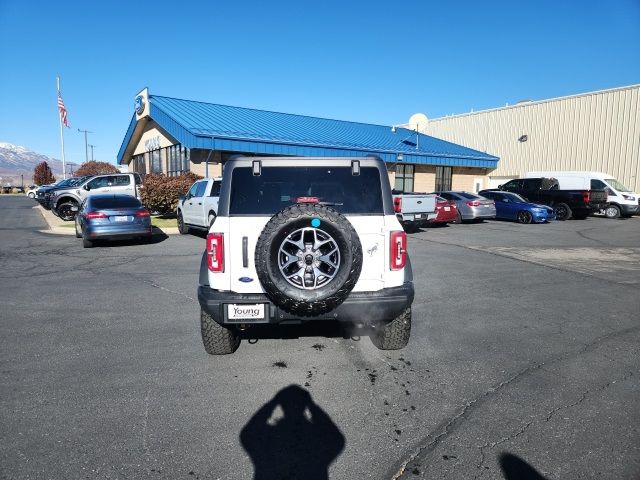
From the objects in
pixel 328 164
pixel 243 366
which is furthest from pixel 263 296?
pixel 328 164

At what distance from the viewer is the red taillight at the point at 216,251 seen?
3871 millimetres

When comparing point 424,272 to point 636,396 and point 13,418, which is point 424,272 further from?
point 13,418

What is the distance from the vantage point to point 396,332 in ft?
14.5

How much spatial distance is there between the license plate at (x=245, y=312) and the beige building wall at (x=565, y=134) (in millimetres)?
30840

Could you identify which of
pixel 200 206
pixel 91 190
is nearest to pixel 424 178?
pixel 200 206

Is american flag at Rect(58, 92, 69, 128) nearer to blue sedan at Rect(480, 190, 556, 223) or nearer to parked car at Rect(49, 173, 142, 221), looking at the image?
parked car at Rect(49, 173, 142, 221)

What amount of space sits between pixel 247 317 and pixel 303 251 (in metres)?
0.77

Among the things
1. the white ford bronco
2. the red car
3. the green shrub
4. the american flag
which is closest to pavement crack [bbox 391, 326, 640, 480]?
the white ford bronco

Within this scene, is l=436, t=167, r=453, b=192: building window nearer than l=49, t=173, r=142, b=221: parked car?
No

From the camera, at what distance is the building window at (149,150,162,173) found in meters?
26.5

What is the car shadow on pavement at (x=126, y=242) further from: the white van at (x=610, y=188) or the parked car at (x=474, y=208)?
the white van at (x=610, y=188)

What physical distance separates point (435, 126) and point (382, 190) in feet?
131

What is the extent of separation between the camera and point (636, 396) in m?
3.60

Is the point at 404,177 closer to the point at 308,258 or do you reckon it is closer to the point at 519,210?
the point at 519,210
